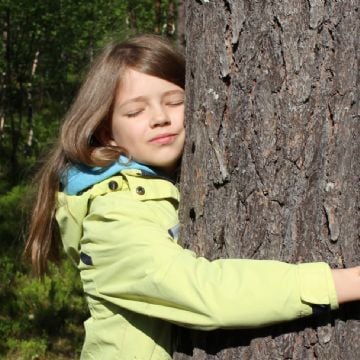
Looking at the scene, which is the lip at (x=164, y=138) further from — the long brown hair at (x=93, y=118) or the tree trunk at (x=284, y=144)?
the tree trunk at (x=284, y=144)

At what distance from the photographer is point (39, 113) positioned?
12.4 m

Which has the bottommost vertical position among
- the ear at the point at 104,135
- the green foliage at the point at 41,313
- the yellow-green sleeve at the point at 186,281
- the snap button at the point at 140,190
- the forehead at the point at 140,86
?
the green foliage at the point at 41,313

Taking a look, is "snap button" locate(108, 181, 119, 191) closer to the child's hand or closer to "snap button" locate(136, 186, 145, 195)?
"snap button" locate(136, 186, 145, 195)

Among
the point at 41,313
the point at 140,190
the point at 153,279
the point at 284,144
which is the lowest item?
the point at 41,313

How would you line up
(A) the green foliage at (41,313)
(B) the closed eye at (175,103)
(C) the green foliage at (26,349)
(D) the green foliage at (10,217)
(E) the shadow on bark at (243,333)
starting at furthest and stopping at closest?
1. (D) the green foliage at (10,217)
2. (A) the green foliage at (41,313)
3. (C) the green foliage at (26,349)
4. (B) the closed eye at (175,103)
5. (E) the shadow on bark at (243,333)

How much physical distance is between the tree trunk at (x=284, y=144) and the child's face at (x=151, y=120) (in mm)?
261

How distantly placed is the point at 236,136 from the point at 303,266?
15.7 inches

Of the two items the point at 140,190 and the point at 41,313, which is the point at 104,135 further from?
the point at 41,313

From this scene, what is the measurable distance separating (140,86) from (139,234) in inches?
23.5

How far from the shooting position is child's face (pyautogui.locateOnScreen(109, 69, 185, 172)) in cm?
214

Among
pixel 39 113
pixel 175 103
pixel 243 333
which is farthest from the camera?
pixel 39 113

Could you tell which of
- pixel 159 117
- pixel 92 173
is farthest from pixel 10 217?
pixel 159 117

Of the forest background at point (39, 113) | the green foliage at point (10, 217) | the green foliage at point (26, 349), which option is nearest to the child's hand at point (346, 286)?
the forest background at point (39, 113)

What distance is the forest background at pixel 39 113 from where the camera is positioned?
5.22 meters
